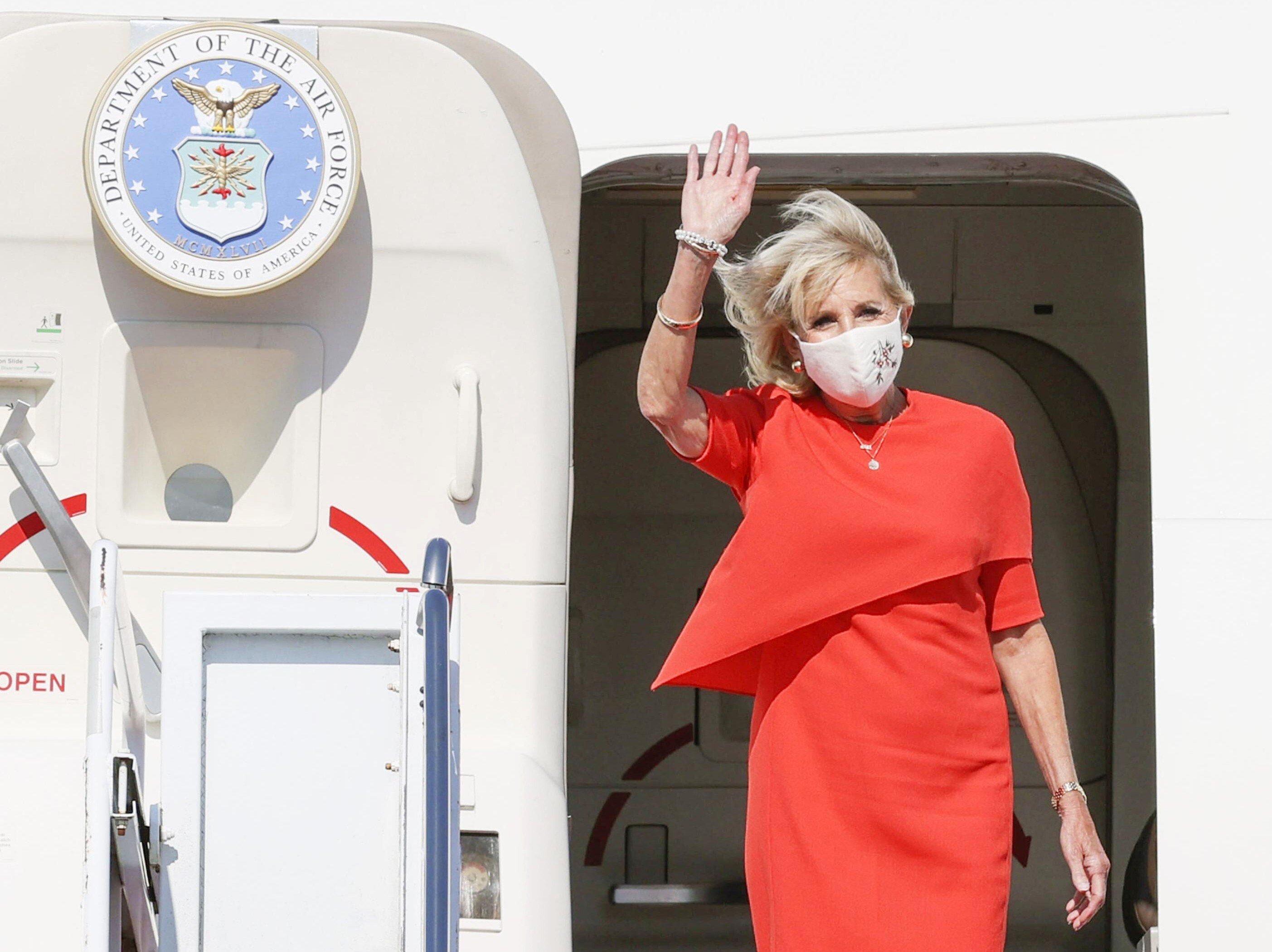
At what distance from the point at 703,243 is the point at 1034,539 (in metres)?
2.25

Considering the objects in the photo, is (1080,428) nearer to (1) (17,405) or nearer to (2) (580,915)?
(2) (580,915)

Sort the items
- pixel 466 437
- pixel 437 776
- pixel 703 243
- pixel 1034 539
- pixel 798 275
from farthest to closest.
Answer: pixel 1034 539 → pixel 466 437 → pixel 798 275 → pixel 703 243 → pixel 437 776

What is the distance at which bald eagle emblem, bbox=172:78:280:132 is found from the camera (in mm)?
2400

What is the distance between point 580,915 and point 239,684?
2.31 m

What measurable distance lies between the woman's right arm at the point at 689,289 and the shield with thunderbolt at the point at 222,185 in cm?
67

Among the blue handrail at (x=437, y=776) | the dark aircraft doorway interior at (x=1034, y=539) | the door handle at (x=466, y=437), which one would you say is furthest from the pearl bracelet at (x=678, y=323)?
the dark aircraft doorway interior at (x=1034, y=539)

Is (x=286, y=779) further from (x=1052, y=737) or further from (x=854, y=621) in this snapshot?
(x=1052, y=737)

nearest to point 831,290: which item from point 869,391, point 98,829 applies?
point 869,391

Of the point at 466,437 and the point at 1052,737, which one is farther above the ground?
the point at 466,437

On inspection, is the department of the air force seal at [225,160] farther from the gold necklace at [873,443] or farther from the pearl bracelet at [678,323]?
the gold necklace at [873,443]

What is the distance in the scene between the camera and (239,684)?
1.92 m

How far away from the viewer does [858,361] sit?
2.25m

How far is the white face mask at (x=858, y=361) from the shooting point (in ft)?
7.37

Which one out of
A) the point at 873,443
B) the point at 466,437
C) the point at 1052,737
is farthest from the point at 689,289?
the point at 1052,737
